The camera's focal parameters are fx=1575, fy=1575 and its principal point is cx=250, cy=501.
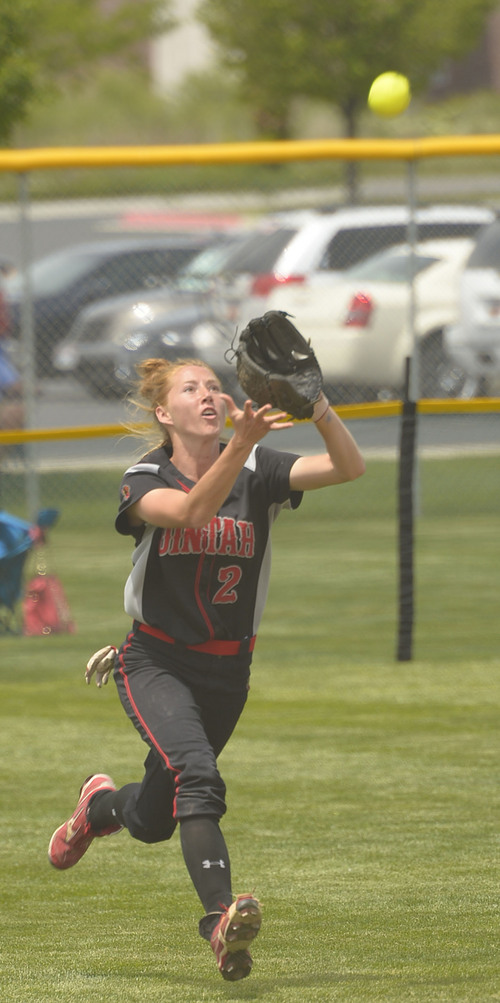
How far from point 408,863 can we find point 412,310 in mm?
6212

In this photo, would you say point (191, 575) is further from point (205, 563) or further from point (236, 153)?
point (236, 153)

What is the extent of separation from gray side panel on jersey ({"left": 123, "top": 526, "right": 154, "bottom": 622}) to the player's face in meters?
0.29

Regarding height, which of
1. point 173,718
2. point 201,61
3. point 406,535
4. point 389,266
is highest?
point 201,61

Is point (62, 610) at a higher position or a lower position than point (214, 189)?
lower

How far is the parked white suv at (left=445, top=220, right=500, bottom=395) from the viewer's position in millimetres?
10961

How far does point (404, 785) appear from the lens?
5.65 m

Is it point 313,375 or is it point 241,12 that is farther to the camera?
point 241,12

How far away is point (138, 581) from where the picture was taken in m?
4.14

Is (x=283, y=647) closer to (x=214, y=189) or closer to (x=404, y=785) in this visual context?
(x=404, y=785)

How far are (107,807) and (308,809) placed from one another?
4.02ft

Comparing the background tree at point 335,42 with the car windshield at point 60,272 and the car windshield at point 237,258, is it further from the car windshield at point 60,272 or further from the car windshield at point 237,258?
the car windshield at point 237,258

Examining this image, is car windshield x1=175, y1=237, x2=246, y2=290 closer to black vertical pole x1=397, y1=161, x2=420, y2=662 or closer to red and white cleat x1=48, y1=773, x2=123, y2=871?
black vertical pole x1=397, y1=161, x2=420, y2=662


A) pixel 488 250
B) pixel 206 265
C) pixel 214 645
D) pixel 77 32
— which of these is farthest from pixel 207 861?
pixel 77 32

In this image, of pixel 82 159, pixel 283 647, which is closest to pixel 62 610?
pixel 283 647
